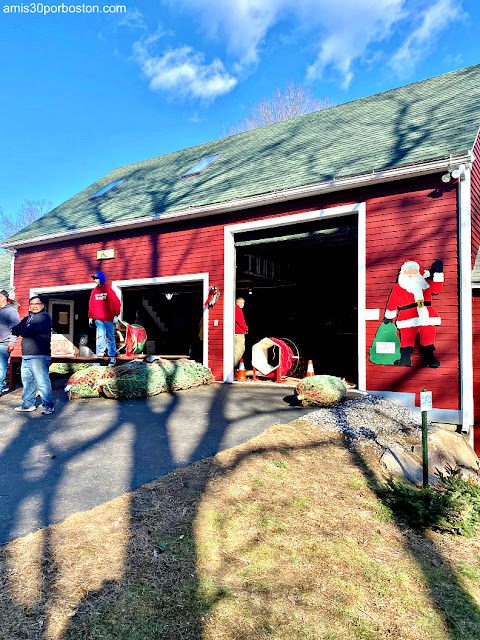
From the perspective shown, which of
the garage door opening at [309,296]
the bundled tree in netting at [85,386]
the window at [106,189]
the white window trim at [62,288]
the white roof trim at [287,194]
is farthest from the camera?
the window at [106,189]

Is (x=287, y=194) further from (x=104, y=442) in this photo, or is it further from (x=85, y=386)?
(x=104, y=442)

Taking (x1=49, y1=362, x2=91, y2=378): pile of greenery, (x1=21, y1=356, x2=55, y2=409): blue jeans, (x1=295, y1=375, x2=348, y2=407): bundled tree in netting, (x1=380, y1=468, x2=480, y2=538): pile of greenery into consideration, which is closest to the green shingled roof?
(x1=295, y1=375, x2=348, y2=407): bundled tree in netting

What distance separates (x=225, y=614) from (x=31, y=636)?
41.0 inches

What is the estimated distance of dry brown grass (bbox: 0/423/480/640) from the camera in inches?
94.9

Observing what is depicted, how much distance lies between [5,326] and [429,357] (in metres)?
8.09

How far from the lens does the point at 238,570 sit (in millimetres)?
2938

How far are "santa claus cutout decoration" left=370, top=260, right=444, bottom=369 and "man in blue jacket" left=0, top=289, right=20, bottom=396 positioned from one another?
7321 mm

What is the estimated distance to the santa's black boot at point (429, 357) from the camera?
7742mm

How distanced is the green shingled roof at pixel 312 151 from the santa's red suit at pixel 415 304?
2082mm

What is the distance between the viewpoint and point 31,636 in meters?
2.19

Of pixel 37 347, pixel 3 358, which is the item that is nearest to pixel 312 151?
pixel 37 347

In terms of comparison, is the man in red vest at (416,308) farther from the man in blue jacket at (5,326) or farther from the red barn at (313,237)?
the man in blue jacket at (5,326)

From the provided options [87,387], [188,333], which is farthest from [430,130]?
[188,333]

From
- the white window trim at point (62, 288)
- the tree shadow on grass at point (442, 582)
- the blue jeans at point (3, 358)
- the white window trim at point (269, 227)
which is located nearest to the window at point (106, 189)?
the white window trim at point (62, 288)
